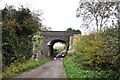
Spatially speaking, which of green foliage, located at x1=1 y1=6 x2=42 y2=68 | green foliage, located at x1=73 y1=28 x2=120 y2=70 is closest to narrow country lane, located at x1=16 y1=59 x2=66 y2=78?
green foliage, located at x1=1 y1=6 x2=42 y2=68

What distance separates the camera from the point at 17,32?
2192cm

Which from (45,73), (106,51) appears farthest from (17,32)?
(106,51)

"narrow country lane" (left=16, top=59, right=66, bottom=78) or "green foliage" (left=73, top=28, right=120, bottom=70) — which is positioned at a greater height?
"green foliage" (left=73, top=28, right=120, bottom=70)

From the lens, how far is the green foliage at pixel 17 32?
1856 cm

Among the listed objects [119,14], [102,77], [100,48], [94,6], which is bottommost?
[102,77]

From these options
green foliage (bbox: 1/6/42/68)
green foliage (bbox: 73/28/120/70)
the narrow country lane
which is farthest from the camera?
green foliage (bbox: 1/6/42/68)

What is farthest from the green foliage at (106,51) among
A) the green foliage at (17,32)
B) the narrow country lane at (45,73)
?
the green foliage at (17,32)

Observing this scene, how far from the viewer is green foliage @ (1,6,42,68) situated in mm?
18562

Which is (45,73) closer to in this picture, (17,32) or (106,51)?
(17,32)

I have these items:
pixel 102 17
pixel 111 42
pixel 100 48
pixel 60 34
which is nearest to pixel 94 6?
pixel 102 17

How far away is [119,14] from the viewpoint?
12273mm

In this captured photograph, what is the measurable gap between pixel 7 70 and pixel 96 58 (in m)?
5.20

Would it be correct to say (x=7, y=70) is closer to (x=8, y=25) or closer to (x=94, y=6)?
(x=8, y=25)

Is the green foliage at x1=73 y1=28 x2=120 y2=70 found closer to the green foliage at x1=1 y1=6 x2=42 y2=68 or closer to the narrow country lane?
the narrow country lane
